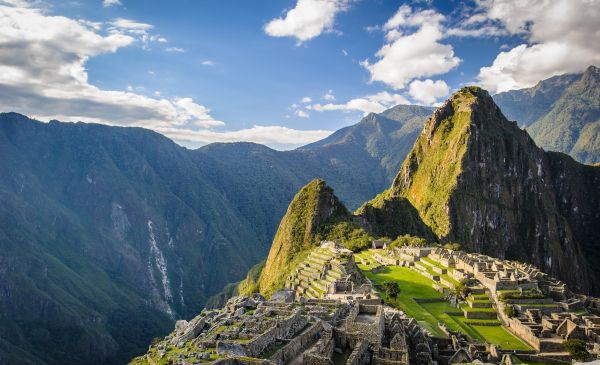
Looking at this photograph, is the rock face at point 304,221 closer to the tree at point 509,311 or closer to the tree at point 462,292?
the tree at point 462,292

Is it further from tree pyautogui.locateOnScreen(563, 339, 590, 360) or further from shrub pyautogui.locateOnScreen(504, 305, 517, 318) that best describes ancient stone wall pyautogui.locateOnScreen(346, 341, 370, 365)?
shrub pyautogui.locateOnScreen(504, 305, 517, 318)

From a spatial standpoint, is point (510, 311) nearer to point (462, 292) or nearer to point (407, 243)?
point (462, 292)

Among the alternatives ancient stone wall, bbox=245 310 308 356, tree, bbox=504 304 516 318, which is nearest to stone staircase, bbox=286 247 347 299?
tree, bbox=504 304 516 318

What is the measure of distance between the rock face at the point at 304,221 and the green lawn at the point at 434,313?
2008 inches

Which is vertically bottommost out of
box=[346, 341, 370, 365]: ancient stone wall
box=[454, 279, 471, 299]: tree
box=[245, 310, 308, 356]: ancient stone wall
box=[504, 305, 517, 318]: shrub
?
box=[504, 305, 517, 318]: shrub

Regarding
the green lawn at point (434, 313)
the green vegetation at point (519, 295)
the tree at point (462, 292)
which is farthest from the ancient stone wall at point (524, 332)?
the tree at point (462, 292)

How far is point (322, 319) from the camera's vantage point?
2878 cm

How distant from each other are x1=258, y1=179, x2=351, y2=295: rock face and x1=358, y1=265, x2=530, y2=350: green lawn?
51.0 meters

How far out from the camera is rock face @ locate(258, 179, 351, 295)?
126m

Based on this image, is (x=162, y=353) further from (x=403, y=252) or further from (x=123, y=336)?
(x=123, y=336)

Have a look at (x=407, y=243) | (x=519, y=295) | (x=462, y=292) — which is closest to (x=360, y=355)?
(x=462, y=292)

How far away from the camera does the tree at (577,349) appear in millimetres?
44969

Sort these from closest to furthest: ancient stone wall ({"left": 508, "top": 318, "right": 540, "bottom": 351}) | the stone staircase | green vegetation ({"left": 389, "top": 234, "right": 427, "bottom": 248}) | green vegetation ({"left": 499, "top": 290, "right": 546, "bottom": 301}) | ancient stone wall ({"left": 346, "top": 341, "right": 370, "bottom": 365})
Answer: ancient stone wall ({"left": 346, "top": 341, "right": 370, "bottom": 365})
ancient stone wall ({"left": 508, "top": 318, "right": 540, "bottom": 351})
the stone staircase
green vegetation ({"left": 499, "top": 290, "right": 546, "bottom": 301})
green vegetation ({"left": 389, "top": 234, "right": 427, "bottom": 248})

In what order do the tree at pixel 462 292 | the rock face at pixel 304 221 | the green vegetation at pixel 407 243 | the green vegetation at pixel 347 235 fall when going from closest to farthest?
the tree at pixel 462 292, the green vegetation at pixel 407 243, the green vegetation at pixel 347 235, the rock face at pixel 304 221
